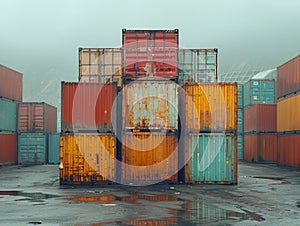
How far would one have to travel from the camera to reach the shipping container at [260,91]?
48625 mm

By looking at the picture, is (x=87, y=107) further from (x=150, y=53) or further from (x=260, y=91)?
(x=260, y=91)

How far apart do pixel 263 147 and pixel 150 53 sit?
24994 mm

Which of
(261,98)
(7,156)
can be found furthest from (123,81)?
(261,98)

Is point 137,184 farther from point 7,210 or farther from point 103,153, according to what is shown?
→ point 7,210

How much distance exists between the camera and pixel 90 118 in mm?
21125

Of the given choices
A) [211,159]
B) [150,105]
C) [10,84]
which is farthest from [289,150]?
[10,84]

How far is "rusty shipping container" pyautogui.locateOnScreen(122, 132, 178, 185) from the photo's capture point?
2122 cm

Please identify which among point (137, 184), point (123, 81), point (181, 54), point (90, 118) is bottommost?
point (137, 184)

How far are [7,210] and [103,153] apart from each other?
775cm

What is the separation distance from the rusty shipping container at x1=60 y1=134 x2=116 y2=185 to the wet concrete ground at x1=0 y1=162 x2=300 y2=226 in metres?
1.15

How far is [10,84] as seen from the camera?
3909 centimetres

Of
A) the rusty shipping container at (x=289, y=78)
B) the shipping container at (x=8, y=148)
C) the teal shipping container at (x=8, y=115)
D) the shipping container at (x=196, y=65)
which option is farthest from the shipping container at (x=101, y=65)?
the shipping container at (x=8, y=148)

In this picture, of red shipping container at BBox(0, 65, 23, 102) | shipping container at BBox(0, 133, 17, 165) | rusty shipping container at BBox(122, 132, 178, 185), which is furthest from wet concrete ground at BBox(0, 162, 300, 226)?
red shipping container at BBox(0, 65, 23, 102)

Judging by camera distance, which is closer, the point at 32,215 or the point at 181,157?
the point at 32,215
